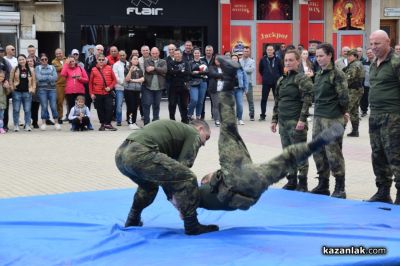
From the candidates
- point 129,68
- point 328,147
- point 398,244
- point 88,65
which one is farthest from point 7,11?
point 398,244

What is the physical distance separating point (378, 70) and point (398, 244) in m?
2.68

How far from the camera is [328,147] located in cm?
810

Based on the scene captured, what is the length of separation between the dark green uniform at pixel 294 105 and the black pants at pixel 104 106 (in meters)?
7.67

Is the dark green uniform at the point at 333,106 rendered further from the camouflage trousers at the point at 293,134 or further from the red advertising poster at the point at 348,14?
the red advertising poster at the point at 348,14

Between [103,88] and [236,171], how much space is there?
397 inches

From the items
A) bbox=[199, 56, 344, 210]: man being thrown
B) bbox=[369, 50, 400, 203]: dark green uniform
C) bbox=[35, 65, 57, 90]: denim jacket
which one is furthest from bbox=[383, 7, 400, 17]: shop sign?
bbox=[199, 56, 344, 210]: man being thrown

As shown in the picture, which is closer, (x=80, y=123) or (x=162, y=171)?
(x=162, y=171)

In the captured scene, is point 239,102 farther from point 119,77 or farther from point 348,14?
point 348,14

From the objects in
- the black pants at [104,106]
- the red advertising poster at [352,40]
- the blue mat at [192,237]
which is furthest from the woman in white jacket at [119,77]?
the red advertising poster at [352,40]

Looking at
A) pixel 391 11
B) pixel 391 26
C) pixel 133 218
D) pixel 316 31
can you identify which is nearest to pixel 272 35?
pixel 316 31

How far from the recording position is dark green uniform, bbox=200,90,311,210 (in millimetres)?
5941

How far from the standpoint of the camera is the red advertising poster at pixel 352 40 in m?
26.9

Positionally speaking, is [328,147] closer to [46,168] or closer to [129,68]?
[46,168]

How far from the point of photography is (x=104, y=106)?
51.9 feet
